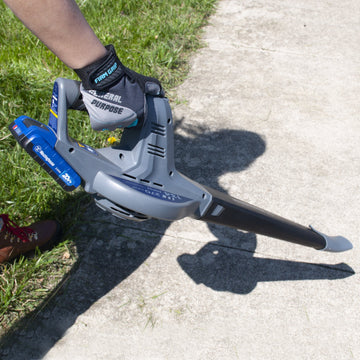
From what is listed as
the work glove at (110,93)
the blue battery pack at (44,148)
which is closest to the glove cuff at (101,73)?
the work glove at (110,93)

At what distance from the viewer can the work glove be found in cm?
162

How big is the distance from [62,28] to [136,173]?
0.59 meters

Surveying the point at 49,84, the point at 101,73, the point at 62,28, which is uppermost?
the point at 62,28

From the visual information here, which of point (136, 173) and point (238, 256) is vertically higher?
point (136, 173)

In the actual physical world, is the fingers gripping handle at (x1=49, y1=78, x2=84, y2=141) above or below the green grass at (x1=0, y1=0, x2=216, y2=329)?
above

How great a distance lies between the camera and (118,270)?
220 cm

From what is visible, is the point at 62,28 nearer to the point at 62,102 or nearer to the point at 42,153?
the point at 62,102

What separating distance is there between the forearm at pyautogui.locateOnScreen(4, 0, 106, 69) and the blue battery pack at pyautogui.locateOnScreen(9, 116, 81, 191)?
27cm

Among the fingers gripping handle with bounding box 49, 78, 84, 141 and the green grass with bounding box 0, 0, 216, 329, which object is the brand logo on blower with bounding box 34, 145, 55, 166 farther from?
the green grass with bounding box 0, 0, 216, 329

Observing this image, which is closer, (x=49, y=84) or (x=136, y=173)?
(x=136, y=173)

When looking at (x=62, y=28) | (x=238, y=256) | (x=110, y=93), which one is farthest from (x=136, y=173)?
(x=238, y=256)

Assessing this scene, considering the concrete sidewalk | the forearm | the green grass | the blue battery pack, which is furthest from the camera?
the green grass

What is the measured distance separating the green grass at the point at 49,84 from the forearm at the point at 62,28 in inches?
41.1

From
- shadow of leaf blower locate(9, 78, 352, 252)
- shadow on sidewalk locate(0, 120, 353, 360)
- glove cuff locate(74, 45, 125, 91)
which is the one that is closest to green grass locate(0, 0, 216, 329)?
shadow on sidewalk locate(0, 120, 353, 360)
